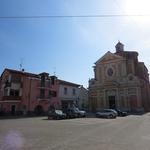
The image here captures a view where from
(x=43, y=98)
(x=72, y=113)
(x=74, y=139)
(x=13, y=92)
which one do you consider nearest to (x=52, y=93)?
(x=43, y=98)

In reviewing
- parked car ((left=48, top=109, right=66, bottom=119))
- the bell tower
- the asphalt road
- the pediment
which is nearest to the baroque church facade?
the pediment

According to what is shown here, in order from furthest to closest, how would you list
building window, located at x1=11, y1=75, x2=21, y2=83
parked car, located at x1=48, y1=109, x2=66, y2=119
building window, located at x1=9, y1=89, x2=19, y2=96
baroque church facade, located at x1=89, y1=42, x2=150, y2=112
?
baroque church facade, located at x1=89, y1=42, x2=150, y2=112 < building window, located at x1=11, y1=75, x2=21, y2=83 < building window, located at x1=9, y1=89, x2=19, y2=96 < parked car, located at x1=48, y1=109, x2=66, y2=119

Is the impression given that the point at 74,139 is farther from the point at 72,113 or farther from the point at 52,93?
the point at 52,93

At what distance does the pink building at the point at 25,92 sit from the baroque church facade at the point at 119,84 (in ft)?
46.2

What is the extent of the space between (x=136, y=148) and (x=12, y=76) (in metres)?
34.9

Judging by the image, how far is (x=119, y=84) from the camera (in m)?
48.8

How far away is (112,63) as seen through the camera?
53.0 m

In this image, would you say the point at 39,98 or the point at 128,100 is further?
the point at 128,100

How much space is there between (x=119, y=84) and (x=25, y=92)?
23.8 metres

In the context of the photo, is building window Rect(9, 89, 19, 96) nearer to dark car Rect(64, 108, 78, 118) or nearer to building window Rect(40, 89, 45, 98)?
building window Rect(40, 89, 45, 98)

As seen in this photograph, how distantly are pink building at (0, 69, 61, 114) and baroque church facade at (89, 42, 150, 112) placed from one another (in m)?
14.1

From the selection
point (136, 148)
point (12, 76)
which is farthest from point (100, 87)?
point (136, 148)

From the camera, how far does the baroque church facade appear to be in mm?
46188

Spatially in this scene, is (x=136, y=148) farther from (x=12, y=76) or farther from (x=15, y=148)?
(x=12, y=76)
